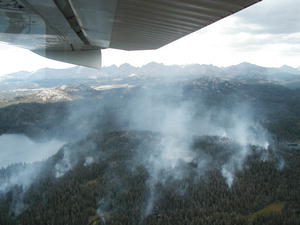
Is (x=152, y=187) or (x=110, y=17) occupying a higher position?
(x=110, y=17)

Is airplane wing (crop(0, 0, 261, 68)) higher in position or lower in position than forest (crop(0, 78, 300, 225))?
higher

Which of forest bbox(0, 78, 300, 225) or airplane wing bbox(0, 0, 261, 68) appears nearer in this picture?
airplane wing bbox(0, 0, 261, 68)

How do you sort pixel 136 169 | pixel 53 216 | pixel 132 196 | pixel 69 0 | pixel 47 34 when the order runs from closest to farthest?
pixel 69 0, pixel 47 34, pixel 53 216, pixel 132 196, pixel 136 169

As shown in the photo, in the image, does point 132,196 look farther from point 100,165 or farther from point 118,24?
point 118,24

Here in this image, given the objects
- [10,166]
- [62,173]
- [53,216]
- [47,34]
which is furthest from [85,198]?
[47,34]

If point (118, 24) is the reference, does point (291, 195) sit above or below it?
below

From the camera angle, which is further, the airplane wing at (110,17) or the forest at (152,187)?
the forest at (152,187)

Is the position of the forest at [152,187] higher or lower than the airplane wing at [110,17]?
lower

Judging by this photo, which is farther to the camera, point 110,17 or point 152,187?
point 152,187
